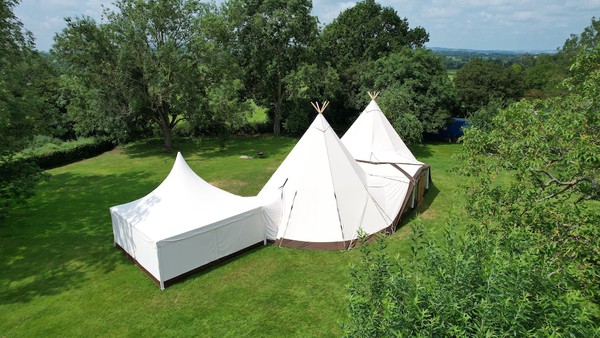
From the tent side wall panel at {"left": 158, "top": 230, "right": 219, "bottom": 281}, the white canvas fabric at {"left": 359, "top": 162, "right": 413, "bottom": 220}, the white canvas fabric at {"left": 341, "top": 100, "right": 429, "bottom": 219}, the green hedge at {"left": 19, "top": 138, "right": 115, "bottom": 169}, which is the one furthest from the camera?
the green hedge at {"left": 19, "top": 138, "right": 115, "bottom": 169}

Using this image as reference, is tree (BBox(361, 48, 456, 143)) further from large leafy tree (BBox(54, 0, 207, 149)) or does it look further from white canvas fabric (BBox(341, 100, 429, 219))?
large leafy tree (BBox(54, 0, 207, 149))

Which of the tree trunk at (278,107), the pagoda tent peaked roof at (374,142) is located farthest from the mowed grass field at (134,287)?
the tree trunk at (278,107)

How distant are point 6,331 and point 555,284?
11.8 metres

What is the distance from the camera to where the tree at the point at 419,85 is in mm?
28656

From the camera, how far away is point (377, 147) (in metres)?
18.9

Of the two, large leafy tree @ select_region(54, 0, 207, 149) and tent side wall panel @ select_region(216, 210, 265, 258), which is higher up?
large leafy tree @ select_region(54, 0, 207, 149)

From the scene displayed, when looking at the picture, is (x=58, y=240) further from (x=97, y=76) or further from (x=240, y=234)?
(x=97, y=76)

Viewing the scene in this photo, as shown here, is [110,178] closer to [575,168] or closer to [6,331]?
[6,331]

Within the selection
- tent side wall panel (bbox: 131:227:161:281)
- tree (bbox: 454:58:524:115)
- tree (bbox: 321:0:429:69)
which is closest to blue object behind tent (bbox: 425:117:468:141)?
tree (bbox: 454:58:524:115)

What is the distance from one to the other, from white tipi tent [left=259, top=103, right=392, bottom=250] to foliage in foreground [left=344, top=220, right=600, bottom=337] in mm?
8025

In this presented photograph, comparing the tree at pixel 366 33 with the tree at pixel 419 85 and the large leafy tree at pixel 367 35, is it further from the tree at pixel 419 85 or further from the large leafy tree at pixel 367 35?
the tree at pixel 419 85

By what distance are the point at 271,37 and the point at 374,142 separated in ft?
54.1

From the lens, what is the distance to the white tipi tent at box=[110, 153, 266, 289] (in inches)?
415

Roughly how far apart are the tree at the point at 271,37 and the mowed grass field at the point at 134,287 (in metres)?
18.2
